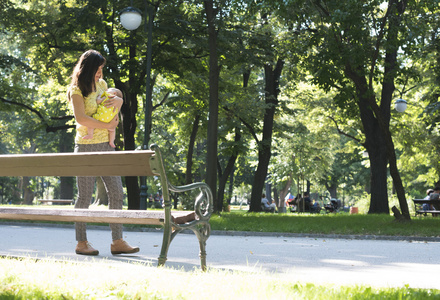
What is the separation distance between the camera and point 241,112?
83.5ft

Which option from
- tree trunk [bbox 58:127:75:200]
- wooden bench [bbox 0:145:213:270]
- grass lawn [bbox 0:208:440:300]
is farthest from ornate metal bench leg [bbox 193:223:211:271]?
tree trunk [bbox 58:127:75:200]

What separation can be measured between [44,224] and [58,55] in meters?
9.63

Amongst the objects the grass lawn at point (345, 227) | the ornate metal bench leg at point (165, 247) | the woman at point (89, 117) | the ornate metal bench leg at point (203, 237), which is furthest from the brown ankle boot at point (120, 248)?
the grass lawn at point (345, 227)

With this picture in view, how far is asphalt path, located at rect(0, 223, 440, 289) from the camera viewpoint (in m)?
6.34

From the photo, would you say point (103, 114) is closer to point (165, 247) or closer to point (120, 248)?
point (120, 248)

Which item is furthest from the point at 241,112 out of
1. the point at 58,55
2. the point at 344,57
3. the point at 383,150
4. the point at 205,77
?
the point at 344,57

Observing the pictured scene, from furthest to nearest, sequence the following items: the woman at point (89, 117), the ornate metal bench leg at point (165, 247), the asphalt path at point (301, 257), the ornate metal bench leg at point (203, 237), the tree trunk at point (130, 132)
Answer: the tree trunk at point (130, 132)
the woman at point (89, 117)
the asphalt path at point (301, 257)
the ornate metal bench leg at point (203, 237)
the ornate metal bench leg at point (165, 247)

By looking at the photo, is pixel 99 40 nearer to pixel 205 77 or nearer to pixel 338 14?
→ pixel 205 77

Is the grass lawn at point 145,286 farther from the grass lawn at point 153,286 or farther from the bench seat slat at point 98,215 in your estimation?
the bench seat slat at point 98,215

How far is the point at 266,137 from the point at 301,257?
676 inches

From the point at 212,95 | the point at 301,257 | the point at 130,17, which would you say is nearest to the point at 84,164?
the point at 301,257

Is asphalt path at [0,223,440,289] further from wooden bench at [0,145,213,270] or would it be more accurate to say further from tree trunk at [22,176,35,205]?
tree trunk at [22,176,35,205]

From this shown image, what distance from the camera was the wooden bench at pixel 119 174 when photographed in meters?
4.97

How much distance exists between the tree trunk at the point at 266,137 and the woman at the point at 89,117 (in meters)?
18.4
